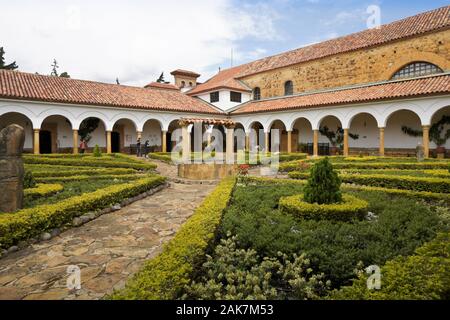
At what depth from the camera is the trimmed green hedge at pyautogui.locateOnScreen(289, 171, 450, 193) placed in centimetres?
898

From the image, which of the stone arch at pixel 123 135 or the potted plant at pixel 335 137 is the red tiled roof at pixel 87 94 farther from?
the potted plant at pixel 335 137

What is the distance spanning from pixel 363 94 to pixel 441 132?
5.37 meters

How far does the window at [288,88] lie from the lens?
1156 inches

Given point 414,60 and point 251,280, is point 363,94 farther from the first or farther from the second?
point 251,280

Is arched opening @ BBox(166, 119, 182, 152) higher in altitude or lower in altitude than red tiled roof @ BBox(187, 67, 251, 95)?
lower

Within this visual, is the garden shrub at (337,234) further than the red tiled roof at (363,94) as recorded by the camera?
No

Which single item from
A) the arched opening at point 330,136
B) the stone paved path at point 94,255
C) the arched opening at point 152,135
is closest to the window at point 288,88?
the arched opening at point 330,136

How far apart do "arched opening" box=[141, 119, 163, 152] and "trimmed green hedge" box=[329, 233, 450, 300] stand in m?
26.5

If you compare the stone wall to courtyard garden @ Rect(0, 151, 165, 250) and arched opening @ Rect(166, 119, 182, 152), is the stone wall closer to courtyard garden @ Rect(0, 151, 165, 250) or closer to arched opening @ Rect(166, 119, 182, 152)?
arched opening @ Rect(166, 119, 182, 152)

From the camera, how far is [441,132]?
20156mm

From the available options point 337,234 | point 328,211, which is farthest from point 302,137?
point 337,234

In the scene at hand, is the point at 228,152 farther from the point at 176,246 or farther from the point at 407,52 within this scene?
the point at 407,52

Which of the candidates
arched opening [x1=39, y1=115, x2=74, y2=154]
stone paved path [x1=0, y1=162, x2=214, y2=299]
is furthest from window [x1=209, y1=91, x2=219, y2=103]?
stone paved path [x1=0, y1=162, x2=214, y2=299]

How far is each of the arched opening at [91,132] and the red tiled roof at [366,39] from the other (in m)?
16.0
